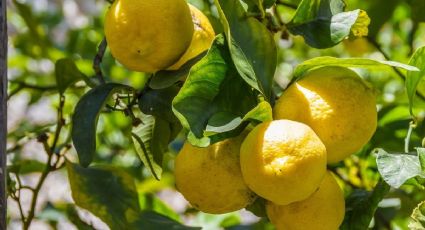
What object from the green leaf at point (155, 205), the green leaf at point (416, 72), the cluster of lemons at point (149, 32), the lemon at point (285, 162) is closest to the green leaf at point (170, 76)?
the cluster of lemons at point (149, 32)

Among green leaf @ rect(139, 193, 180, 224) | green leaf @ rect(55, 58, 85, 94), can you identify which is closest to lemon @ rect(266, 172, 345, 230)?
green leaf @ rect(55, 58, 85, 94)

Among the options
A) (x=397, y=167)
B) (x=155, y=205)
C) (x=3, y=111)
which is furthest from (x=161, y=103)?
(x=155, y=205)

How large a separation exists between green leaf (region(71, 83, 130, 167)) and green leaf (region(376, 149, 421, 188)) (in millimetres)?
306

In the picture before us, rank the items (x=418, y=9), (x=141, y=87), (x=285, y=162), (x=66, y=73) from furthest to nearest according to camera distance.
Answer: (x=141, y=87), (x=418, y=9), (x=66, y=73), (x=285, y=162)

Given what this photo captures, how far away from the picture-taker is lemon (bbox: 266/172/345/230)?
81 cm

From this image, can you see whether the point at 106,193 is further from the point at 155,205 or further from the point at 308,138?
the point at 308,138

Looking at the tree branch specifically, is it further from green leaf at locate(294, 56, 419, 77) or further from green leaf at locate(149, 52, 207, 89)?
green leaf at locate(294, 56, 419, 77)

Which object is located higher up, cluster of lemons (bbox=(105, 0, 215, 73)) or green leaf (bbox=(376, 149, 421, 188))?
cluster of lemons (bbox=(105, 0, 215, 73))

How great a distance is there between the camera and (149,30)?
0.84 meters

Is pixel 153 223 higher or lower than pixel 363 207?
lower

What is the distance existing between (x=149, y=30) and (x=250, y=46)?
0.33ft

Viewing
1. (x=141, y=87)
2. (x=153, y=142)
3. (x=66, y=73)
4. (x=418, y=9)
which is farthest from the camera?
(x=141, y=87)

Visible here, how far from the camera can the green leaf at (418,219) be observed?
0.86 m

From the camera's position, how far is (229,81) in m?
0.83
